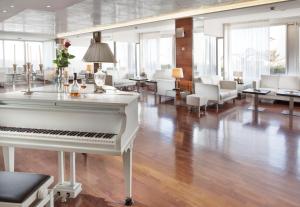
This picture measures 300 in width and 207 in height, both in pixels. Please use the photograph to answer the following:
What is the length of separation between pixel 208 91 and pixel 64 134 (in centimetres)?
633

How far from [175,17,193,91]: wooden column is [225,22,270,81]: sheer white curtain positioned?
2844 mm

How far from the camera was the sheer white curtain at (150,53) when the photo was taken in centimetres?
1455

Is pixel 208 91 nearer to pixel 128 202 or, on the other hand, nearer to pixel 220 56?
pixel 220 56

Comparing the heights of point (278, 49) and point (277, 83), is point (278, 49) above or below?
above

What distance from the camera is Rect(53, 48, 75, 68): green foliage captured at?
3.11m

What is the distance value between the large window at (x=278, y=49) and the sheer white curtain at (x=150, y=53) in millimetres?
5466

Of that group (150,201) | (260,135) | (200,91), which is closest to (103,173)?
(150,201)

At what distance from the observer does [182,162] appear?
13.9 feet

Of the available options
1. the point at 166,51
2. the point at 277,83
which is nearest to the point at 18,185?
the point at 277,83

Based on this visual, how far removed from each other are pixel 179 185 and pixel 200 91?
17.9ft

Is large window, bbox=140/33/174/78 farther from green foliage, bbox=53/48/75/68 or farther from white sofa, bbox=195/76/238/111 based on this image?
green foliage, bbox=53/48/75/68

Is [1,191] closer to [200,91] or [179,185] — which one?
[179,185]

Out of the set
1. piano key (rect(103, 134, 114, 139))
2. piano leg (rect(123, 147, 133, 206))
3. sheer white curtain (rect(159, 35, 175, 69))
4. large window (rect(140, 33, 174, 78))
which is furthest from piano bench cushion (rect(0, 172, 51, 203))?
sheer white curtain (rect(159, 35, 175, 69))

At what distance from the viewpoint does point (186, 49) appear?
967cm
